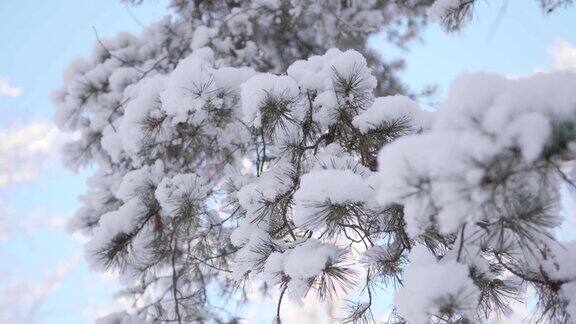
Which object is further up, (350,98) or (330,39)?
(350,98)

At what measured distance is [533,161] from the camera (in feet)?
2.77

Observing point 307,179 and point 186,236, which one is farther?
point 186,236

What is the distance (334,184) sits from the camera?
1.49 metres

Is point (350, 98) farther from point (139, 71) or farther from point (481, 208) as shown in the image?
point (139, 71)

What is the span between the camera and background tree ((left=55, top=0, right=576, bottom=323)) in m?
0.86

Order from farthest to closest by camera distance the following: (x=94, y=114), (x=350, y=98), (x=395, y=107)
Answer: (x=94, y=114)
(x=350, y=98)
(x=395, y=107)

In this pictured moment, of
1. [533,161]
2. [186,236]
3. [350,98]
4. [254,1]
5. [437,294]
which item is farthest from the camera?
[254,1]

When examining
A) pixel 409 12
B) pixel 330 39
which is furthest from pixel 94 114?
pixel 409 12

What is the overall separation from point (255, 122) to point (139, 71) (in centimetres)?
280

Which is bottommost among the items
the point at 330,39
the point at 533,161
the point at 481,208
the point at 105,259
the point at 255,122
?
the point at 330,39

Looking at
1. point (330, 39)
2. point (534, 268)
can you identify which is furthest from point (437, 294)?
point (330, 39)

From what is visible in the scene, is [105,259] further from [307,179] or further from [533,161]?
[533,161]

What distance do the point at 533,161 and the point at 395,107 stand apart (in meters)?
1.15

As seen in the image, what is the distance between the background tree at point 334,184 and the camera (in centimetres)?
86
